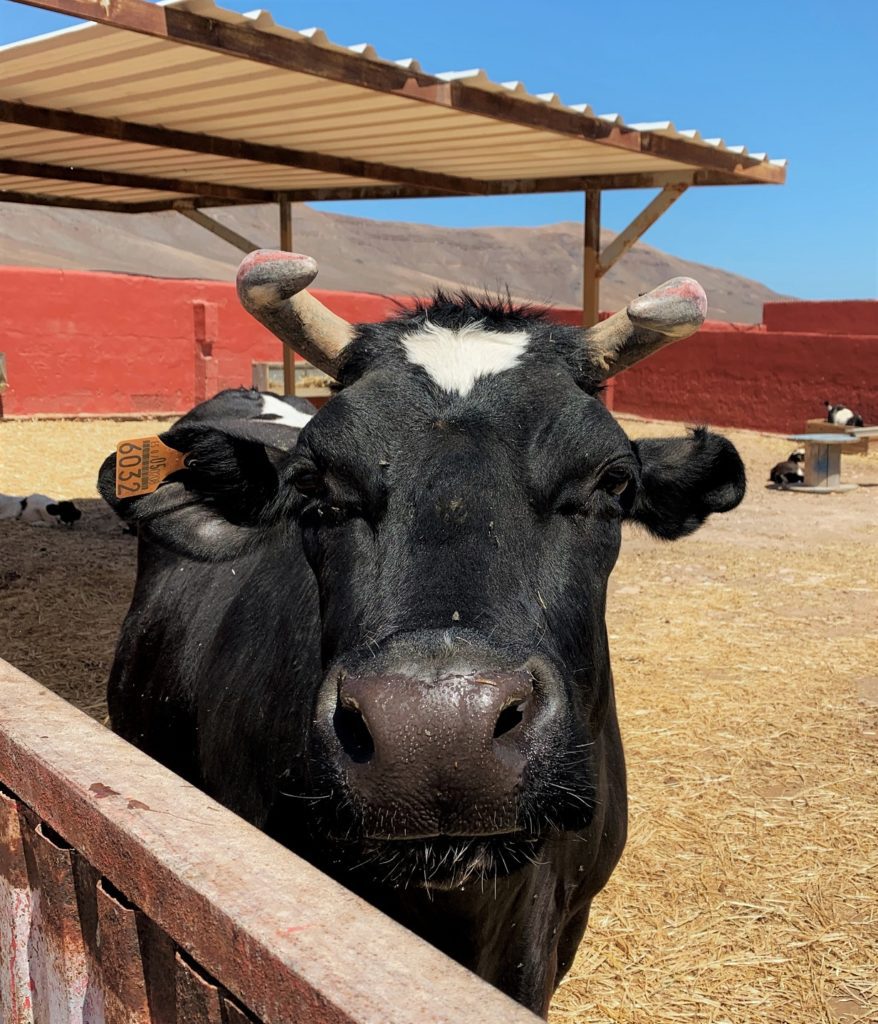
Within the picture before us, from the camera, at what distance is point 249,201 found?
11883 mm

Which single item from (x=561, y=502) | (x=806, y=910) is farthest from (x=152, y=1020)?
(x=806, y=910)

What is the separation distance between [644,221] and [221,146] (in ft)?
11.7

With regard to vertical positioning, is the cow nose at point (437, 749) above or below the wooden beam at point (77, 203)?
below

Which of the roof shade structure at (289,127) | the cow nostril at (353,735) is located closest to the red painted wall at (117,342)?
the roof shade structure at (289,127)

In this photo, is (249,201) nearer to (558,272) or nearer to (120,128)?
(120,128)

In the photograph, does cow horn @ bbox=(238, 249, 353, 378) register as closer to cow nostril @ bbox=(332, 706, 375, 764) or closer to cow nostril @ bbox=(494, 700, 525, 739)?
cow nostril @ bbox=(332, 706, 375, 764)

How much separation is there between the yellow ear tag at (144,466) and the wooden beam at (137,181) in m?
7.93

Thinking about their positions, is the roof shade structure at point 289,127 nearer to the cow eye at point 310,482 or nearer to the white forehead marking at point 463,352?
the white forehead marking at point 463,352

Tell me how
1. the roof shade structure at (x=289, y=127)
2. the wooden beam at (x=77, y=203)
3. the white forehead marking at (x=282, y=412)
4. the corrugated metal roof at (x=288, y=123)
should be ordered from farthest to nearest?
1. the wooden beam at (x=77, y=203)
2. the corrugated metal roof at (x=288, y=123)
3. the roof shade structure at (x=289, y=127)
4. the white forehead marking at (x=282, y=412)

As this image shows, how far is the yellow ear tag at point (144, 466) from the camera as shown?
3203 mm

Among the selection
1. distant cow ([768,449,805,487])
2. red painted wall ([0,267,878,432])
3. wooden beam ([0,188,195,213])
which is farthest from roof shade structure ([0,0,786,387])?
distant cow ([768,449,805,487])

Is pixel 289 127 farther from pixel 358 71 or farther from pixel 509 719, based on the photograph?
pixel 509 719

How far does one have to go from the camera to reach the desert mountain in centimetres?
8331

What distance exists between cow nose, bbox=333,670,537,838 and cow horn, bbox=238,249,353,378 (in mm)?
1145
